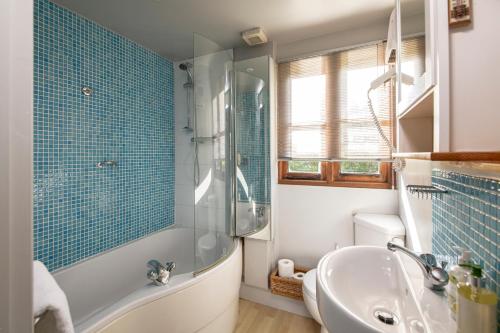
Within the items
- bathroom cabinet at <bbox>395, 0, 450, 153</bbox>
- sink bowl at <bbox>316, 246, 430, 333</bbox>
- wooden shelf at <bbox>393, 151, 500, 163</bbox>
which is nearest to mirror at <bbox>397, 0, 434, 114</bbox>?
bathroom cabinet at <bbox>395, 0, 450, 153</bbox>

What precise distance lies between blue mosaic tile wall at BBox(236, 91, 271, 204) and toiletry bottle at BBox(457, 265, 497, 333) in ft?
5.16

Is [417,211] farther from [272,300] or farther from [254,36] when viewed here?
[254,36]

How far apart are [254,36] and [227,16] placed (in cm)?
29

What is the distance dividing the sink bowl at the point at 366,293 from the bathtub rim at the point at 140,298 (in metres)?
0.79

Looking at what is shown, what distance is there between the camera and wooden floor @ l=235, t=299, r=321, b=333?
68.1 inches

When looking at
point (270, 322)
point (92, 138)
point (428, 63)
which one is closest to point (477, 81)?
point (428, 63)

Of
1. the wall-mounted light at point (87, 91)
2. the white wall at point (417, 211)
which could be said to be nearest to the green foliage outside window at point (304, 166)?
the white wall at point (417, 211)

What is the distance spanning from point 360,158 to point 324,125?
42 centimetres

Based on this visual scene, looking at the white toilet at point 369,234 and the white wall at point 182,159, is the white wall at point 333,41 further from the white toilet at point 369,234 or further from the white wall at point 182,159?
the white toilet at point 369,234


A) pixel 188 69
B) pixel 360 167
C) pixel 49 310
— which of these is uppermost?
pixel 188 69

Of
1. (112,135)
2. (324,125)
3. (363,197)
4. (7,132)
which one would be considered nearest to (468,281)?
(7,132)

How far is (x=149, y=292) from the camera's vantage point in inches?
48.4

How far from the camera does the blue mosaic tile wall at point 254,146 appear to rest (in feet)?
6.56

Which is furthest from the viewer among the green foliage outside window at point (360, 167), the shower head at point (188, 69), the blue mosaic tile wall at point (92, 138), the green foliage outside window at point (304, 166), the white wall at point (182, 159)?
the white wall at point (182, 159)
